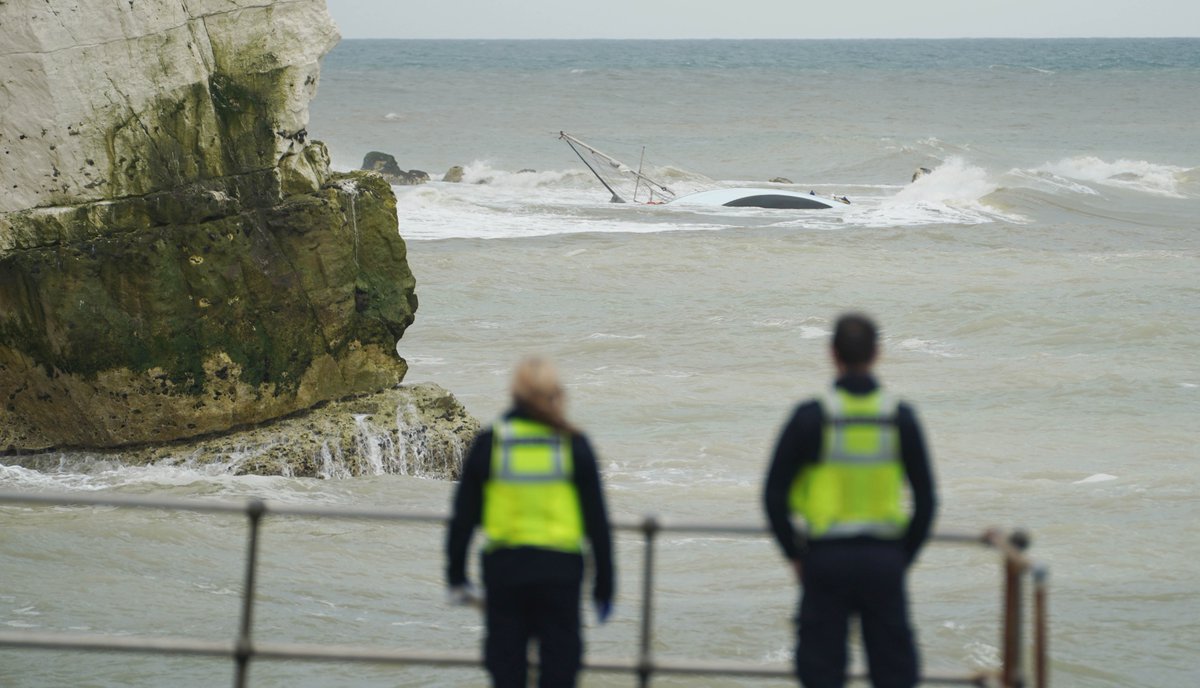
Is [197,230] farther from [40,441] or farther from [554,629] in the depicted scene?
[554,629]

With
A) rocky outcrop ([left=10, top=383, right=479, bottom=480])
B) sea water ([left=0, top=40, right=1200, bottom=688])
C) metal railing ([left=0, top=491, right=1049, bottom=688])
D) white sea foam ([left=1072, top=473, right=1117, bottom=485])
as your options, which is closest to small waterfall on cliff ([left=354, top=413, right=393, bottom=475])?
rocky outcrop ([left=10, top=383, right=479, bottom=480])

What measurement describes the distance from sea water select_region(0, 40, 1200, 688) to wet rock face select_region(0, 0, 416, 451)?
64cm

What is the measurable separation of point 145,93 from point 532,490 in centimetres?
750

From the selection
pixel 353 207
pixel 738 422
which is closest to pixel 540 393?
pixel 353 207

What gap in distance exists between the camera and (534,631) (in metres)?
4.52

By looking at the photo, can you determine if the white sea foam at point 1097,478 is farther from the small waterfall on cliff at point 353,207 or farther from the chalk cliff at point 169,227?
the small waterfall on cliff at point 353,207

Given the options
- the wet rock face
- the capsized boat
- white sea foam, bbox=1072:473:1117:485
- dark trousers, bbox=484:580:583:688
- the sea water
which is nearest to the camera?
dark trousers, bbox=484:580:583:688

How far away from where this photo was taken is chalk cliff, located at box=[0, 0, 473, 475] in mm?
10609

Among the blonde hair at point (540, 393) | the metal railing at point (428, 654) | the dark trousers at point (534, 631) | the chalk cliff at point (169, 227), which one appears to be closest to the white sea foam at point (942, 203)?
the chalk cliff at point (169, 227)

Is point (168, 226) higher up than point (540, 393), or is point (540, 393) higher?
point (168, 226)

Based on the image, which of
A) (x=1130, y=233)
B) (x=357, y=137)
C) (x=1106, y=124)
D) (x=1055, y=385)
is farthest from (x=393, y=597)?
(x=1106, y=124)

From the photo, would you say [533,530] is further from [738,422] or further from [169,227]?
[738,422]

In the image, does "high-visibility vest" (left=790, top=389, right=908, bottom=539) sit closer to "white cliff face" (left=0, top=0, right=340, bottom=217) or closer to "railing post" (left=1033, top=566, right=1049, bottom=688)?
"railing post" (left=1033, top=566, right=1049, bottom=688)

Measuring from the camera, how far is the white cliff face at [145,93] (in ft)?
34.3
